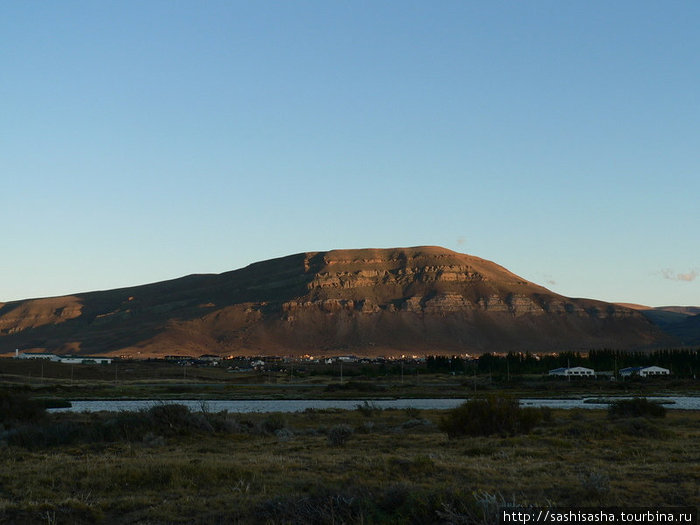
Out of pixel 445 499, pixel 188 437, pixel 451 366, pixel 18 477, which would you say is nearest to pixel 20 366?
pixel 451 366

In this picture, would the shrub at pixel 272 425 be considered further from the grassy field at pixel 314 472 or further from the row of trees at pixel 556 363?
the row of trees at pixel 556 363

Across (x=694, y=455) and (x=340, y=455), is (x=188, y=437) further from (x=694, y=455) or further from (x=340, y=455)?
(x=694, y=455)

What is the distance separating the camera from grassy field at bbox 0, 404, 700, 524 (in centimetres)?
1312

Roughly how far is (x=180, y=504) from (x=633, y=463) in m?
10.9

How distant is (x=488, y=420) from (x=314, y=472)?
12.2 m

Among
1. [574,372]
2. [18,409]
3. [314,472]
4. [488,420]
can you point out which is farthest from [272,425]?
[574,372]

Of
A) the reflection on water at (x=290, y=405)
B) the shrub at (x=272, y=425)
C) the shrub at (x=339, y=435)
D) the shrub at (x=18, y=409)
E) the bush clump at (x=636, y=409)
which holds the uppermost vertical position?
the shrub at (x=18, y=409)

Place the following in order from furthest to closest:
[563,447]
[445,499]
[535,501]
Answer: [563,447], [535,501], [445,499]

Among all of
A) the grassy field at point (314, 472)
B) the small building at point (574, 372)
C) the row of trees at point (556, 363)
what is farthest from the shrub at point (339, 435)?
the row of trees at point (556, 363)

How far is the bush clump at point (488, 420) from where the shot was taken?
95.4 feet

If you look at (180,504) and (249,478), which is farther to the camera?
(249,478)

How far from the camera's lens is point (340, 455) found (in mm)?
22328

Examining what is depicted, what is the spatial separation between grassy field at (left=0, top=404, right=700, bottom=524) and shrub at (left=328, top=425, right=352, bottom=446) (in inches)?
3.8

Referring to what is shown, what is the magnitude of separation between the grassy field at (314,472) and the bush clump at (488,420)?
2.09 feet
